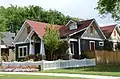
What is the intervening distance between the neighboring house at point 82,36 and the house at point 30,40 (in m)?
3.42

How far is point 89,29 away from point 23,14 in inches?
1335

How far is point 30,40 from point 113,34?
51.0 ft

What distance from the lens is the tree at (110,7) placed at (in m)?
42.8

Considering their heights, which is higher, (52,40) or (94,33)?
(94,33)

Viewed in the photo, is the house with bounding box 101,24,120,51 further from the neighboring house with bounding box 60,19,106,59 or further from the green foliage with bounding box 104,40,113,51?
the neighboring house with bounding box 60,19,106,59

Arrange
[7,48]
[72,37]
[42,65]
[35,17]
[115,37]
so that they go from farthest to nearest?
[35,17], [7,48], [115,37], [72,37], [42,65]

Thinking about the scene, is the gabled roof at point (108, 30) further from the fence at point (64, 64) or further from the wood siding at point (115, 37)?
the fence at point (64, 64)

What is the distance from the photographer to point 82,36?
47688 mm

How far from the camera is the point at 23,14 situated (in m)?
80.3

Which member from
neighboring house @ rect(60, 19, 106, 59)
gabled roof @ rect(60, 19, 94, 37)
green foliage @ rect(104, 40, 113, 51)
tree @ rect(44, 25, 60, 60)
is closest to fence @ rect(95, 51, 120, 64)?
neighboring house @ rect(60, 19, 106, 59)

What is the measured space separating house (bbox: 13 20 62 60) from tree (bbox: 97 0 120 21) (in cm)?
903

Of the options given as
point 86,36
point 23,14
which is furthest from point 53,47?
point 23,14

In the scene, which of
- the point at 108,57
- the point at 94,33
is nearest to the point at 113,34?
the point at 94,33

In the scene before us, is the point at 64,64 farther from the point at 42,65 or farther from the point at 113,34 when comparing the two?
the point at 113,34
